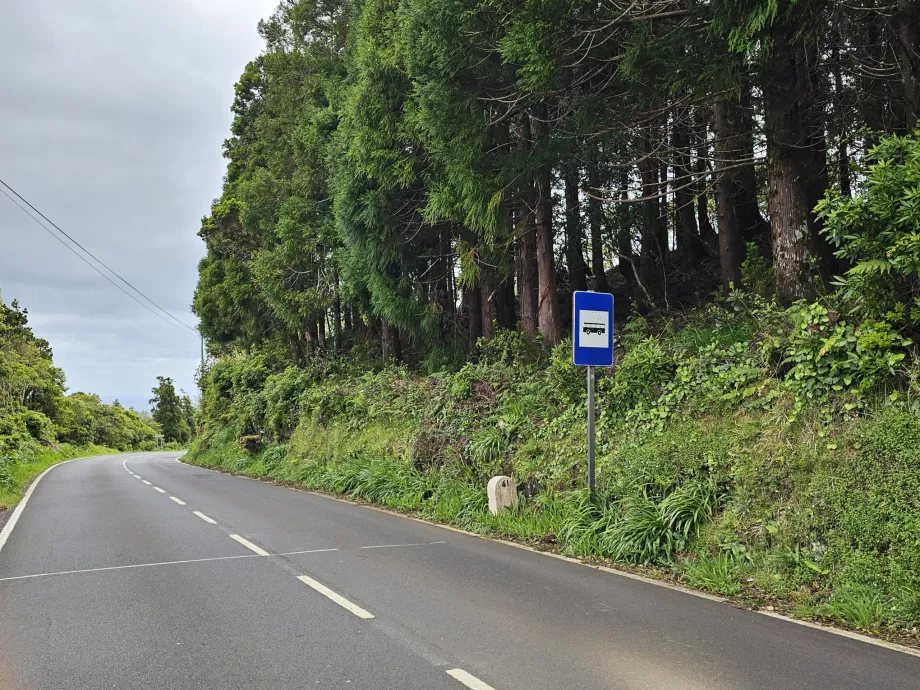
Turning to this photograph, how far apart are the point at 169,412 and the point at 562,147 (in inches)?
3799

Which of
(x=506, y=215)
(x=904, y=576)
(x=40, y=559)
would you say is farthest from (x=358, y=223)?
(x=904, y=576)

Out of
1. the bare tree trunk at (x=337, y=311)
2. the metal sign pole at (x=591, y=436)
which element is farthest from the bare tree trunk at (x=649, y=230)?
the bare tree trunk at (x=337, y=311)

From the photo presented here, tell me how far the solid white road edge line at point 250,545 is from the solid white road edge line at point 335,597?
1.71m

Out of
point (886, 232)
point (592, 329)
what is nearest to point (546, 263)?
point (592, 329)

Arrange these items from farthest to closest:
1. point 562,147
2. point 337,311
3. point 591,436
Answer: point 337,311 → point 562,147 → point 591,436

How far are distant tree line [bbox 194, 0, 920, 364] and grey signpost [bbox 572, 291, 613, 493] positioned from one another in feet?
7.34

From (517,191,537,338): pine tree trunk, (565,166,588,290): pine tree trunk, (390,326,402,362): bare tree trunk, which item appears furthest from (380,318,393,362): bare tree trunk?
(517,191,537,338): pine tree trunk

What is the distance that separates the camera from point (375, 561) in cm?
842

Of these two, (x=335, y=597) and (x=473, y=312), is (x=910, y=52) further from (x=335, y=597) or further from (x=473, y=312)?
(x=473, y=312)

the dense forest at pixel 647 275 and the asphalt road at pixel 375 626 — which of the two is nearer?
the asphalt road at pixel 375 626

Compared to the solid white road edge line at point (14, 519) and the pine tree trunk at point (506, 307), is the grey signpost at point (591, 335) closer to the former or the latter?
the solid white road edge line at point (14, 519)

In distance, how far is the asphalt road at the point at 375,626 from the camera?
15.2 feet

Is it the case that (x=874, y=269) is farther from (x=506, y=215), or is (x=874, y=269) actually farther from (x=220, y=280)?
→ (x=220, y=280)

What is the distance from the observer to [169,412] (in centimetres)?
9794
